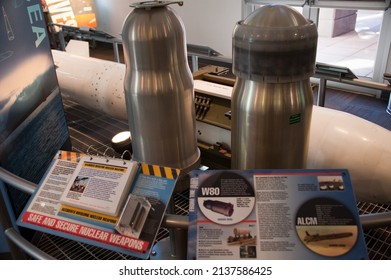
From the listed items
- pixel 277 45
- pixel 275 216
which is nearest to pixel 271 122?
pixel 277 45

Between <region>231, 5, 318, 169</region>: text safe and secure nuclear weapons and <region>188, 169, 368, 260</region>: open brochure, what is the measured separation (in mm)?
270

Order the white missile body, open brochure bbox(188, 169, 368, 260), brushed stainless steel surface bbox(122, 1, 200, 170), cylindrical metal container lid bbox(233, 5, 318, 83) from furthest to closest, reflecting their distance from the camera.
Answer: the white missile body
brushed stainless steel surface bbox(122, 1, 200, 170)
cylindrical metal container lid bbox(233, 5, 318, 83)
open brochure bbox(188, 169, 368, 260)

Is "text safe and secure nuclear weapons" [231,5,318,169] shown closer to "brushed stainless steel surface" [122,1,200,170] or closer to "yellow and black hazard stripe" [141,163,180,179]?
"brushed stainless steel surface" [122,1,200,170]

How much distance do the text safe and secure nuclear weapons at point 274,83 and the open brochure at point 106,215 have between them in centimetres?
35

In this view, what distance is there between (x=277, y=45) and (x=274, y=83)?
0.38 feet

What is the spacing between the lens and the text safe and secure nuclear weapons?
105 centimetres

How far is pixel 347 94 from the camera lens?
4.28 meters

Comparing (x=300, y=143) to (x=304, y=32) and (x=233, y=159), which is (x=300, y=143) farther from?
(x=304, y=32)

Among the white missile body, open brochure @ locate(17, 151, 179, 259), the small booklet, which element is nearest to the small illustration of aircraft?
open brochure @ locate(17, 151, 179, 259)

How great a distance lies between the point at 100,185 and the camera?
3.12 ft

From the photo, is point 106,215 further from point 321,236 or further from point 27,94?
point 27,94

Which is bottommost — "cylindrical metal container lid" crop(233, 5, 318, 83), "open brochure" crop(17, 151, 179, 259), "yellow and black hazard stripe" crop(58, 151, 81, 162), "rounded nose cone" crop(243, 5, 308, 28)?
"open brochure" crop(17, 151, 179, 259)
